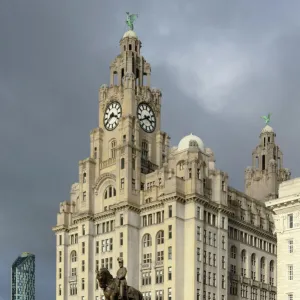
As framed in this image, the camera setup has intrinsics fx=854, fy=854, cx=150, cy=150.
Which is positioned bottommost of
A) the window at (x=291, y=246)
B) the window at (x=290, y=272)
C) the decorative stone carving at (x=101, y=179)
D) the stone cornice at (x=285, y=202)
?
the window at (x=290, y=272)

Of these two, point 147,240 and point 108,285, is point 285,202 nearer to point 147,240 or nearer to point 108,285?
point 147,240

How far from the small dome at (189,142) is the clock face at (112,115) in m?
14.6

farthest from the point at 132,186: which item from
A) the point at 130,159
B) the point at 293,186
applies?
the point at 293,186

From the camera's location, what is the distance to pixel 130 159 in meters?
174

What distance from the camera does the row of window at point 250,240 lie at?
586ft

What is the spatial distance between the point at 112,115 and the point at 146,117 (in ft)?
24.5

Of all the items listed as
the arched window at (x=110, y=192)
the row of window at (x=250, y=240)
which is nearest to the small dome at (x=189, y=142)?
the arched window at (x=110, y=192)

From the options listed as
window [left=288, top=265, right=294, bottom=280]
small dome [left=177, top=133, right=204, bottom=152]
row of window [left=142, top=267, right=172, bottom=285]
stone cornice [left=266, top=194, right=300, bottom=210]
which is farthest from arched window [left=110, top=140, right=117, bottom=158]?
window [left=288, top=265, right=294, bottom=280]

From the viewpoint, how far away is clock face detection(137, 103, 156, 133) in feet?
608

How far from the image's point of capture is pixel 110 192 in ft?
589

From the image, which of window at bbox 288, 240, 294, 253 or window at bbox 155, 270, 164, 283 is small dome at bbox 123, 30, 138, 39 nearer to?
window at bbox 155, 270, 164, 283

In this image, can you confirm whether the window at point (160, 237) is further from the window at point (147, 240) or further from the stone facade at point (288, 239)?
the stone facade at point (288, 239)

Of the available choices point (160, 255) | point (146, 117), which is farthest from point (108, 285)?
point (146, 117)

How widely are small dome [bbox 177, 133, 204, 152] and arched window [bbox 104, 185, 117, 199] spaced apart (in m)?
16.4
